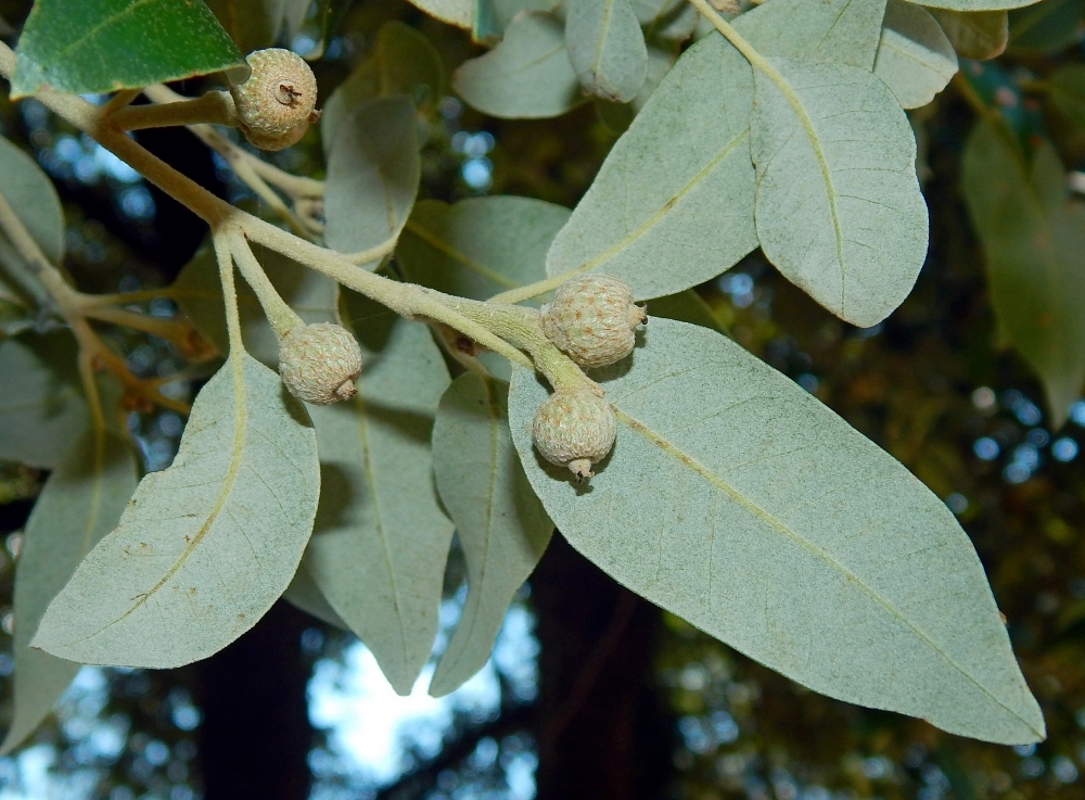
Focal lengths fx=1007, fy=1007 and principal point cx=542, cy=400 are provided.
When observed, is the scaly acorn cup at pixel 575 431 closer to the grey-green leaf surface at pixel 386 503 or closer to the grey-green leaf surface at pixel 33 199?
the grey-green leaf surface at pixel 386 503

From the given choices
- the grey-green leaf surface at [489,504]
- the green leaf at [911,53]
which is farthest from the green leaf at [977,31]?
the grey-green leaf surface at [489,504]

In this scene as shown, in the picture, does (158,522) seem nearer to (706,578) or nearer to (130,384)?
(706,578)

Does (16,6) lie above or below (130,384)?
below

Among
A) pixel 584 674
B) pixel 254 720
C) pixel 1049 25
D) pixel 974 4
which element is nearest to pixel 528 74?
pixel 974 4

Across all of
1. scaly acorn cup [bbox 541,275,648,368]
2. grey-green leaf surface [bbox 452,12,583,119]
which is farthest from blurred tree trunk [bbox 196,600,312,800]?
scaly acorn cup [bbox 541,275,648,368]

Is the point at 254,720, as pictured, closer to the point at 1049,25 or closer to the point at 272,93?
the point at 1049,25

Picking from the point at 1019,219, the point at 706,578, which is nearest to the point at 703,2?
the point at 706,578
